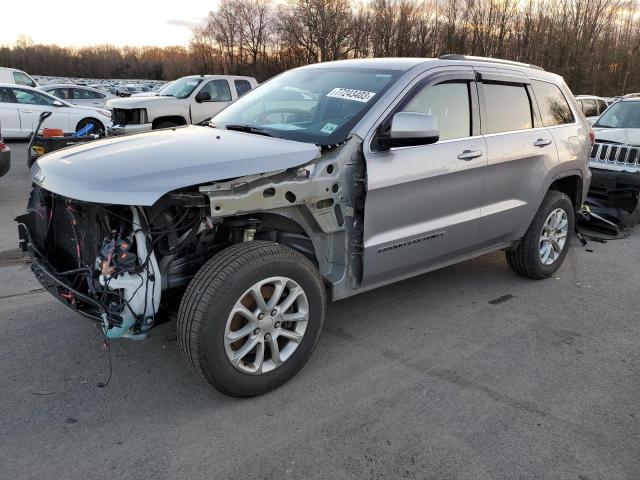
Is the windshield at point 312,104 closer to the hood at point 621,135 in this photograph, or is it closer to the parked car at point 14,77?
the hood at point 621,135

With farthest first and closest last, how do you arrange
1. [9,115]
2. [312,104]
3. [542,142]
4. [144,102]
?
1. [9,115]
2. [144,102]
3. [542,142]
4. [312,104]

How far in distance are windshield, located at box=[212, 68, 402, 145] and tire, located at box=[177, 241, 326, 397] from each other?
0.86m

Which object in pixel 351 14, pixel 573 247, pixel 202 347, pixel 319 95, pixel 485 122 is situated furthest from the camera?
pixel 351 14

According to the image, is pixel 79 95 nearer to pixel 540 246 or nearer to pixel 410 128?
pixel 540 246

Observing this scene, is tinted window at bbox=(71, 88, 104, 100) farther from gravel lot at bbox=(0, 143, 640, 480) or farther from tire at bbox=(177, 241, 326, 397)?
tire at bbox=(177, 241, 326, 397)

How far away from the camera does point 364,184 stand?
3.29 metres

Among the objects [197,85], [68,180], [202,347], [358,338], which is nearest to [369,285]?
[358,338]

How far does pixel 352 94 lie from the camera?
3637 mm

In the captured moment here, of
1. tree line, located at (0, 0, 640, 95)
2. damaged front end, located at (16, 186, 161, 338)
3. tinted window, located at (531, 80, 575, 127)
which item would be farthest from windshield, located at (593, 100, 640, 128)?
tree line, located at (0, 0, 640, 95)

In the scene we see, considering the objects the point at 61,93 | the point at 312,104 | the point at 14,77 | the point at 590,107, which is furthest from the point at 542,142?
the point at 14,77

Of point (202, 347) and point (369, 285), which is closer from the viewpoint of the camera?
point (202, 347)

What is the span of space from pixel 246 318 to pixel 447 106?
2190 mm

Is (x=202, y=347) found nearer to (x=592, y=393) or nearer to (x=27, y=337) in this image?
(x=27, y=337)

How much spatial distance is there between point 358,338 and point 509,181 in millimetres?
1857
